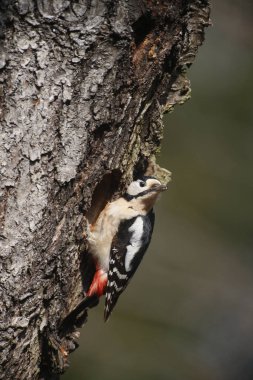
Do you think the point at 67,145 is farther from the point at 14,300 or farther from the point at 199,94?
the point at 199,94

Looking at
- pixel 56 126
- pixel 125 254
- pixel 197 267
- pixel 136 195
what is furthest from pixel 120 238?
pixel 197 267

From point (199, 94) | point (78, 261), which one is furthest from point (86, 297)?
point (199, 94)

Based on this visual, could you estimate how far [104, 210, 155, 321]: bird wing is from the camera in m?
4.18

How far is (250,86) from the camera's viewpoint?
20.0ft

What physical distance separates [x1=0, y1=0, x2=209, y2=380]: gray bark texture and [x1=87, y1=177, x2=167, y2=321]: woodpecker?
22.7 inches

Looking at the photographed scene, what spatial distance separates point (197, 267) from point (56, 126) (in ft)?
11.5

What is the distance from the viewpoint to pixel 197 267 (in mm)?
6238

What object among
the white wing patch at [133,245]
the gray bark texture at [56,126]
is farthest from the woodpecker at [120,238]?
the gray bark texture at [56,126]

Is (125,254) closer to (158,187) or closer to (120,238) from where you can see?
(120,238)

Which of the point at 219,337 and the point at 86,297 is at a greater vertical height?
the point at 86,297

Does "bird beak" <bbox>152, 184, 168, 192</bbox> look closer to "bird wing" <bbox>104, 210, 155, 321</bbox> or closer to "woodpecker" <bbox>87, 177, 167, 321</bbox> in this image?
"woodpecker" <bbox>87, 177, 167, 321</bbox>

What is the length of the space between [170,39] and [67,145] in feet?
2.63

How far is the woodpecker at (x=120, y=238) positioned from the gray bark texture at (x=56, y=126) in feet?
1.89

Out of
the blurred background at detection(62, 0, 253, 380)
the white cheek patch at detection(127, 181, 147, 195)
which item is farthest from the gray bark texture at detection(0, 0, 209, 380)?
the blurred background at detection(62, 0, 253, 380)
